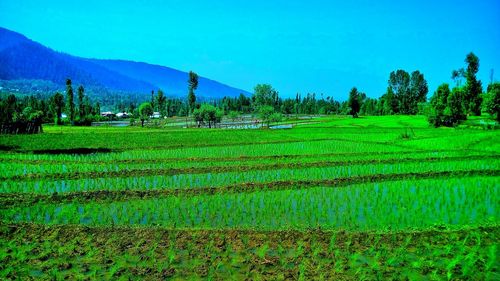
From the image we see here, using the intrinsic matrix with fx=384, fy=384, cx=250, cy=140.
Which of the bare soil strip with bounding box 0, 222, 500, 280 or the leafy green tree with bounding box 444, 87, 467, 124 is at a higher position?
the leafy green tree with bounding box 444, 87, 467, 124

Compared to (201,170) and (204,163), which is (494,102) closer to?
(204,163)

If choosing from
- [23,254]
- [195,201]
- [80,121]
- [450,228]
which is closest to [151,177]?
[195,201]

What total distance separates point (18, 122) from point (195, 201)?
35.2m

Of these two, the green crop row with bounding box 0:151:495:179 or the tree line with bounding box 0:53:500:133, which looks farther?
the tree line with bounding box 0:53:500:133

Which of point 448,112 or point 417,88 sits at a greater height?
point 417,88

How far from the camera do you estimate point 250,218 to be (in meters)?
11.6

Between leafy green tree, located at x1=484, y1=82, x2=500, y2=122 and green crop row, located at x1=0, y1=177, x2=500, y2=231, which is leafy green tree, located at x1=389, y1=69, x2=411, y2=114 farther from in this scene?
green crop row, located at x1=0, y1=177, x2=500, y2=231

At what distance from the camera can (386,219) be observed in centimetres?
1156

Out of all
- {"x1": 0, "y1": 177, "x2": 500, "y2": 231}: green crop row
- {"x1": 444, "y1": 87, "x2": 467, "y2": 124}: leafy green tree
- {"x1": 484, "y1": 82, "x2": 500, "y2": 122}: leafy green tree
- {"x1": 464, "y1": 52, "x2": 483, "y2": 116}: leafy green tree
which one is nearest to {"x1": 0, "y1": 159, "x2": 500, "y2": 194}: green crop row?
{"x1": 0, "y1": 177, "x2": 500, "y2": 231}: green crop row

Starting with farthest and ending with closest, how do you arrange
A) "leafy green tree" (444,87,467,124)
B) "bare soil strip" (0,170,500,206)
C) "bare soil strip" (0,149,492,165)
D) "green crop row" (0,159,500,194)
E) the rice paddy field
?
"leafy green tree" (444,87,467,124)
"bare soil strip" (0,149,492,165)
"green crop row" (0,159,500,194)
"bare soil strip" (0,170,500,206)
the rice paddy field

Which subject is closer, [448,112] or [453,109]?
[448,112]

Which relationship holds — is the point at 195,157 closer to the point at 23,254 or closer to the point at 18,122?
the point at 23,254

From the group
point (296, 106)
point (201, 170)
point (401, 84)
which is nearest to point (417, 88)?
point (401, 84)

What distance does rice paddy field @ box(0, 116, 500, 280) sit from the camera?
8.29 m
